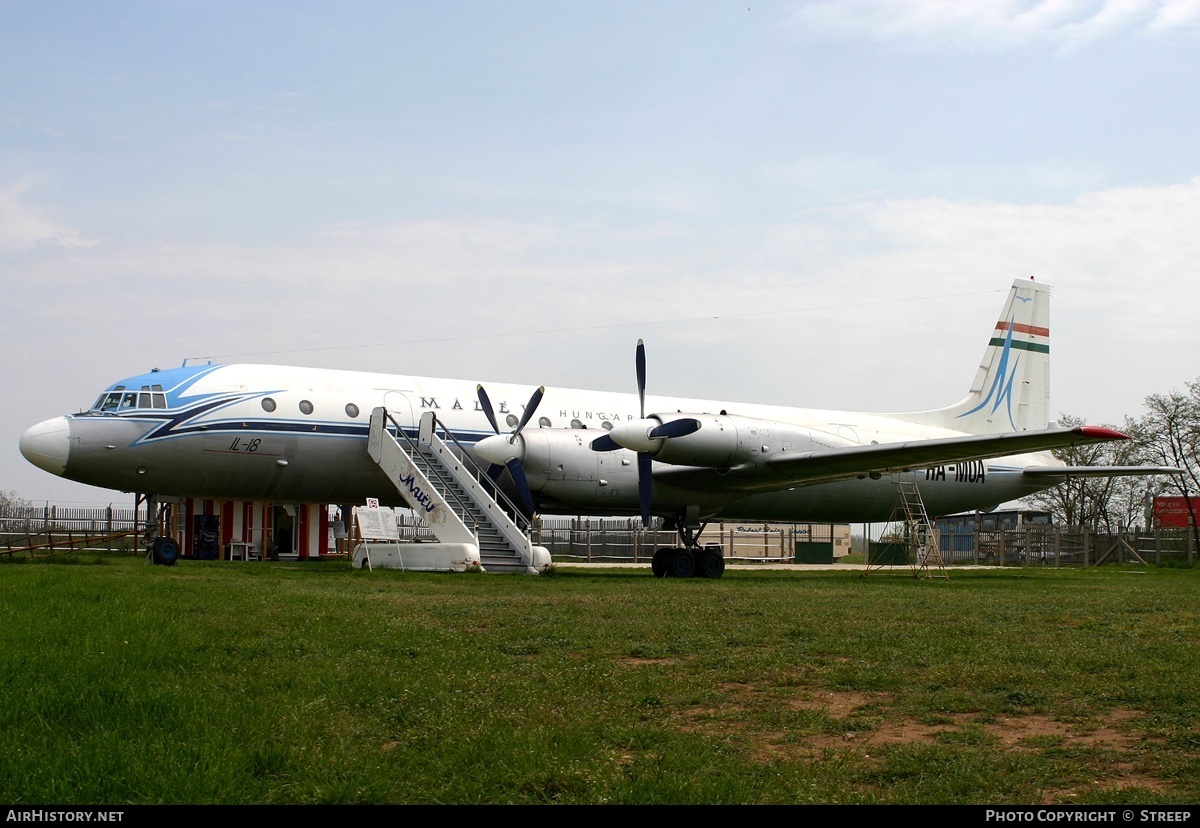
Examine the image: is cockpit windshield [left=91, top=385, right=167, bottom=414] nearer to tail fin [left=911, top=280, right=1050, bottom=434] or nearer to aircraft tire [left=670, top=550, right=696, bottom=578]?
aircraft tire [left=670, top=550, right=696, bottom=578]

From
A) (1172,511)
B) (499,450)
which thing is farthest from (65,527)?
(1172,511)

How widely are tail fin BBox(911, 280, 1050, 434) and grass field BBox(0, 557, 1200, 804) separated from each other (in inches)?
797

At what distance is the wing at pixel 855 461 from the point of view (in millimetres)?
21984

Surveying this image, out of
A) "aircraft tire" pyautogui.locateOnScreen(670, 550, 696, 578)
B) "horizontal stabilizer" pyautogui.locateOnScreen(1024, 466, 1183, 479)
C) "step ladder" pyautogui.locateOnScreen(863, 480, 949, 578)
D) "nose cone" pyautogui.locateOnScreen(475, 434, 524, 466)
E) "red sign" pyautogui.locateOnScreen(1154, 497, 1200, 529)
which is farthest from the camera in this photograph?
"red sign" pyautogui.locateOnScreen(1154, 497, 1200, 529)

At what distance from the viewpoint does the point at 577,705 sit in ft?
22.4

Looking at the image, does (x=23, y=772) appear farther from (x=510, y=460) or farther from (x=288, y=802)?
(x=510, y=460)

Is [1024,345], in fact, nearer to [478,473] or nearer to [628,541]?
[478,473]

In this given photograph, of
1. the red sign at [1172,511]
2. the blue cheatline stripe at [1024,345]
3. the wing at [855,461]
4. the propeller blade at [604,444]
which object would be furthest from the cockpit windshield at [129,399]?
the red sign at [1172,511]

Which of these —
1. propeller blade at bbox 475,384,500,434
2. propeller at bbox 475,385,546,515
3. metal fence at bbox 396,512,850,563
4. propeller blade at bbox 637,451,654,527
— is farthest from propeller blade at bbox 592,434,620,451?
metal fence at bbox 396,512,850,563

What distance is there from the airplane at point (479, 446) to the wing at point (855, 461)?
45mm

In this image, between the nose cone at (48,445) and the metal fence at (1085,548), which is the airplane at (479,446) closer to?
the nose cone at (48,445)

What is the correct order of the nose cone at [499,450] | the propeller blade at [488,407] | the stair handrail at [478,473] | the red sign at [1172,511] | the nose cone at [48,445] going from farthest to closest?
the red sign at [1172,511] → the propeller blade at [488,407] → the stair handrail at [478,473] → the nose cone at [499,450] → the nose cone at [48,445]

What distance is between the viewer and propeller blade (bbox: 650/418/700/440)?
2175 centimetres

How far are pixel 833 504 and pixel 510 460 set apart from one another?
394 inches
